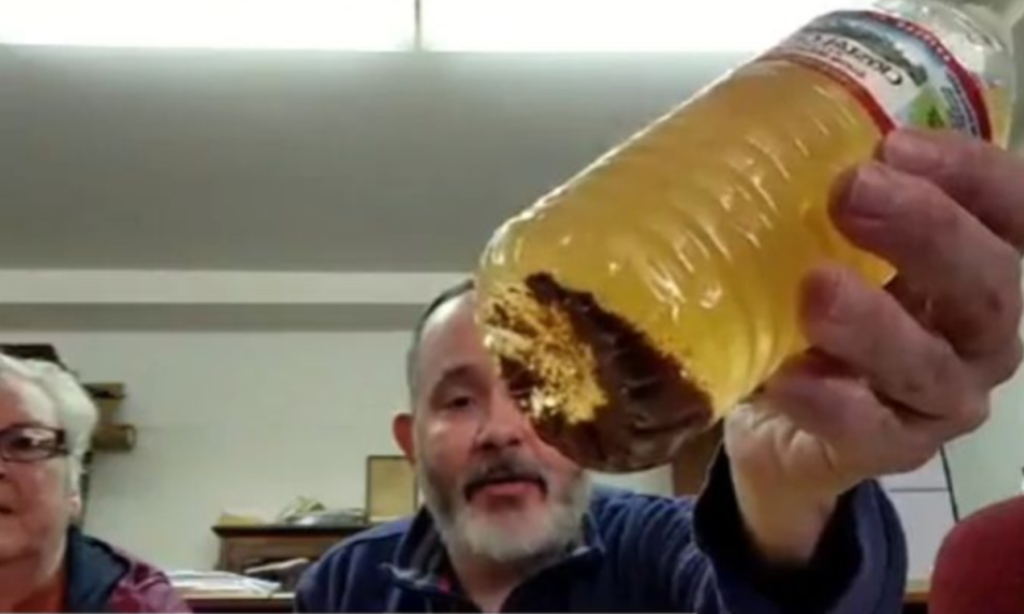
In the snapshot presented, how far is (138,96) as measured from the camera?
9.29 feet

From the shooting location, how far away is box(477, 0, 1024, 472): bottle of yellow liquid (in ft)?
1.60

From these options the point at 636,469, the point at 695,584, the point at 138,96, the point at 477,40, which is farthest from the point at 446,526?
the point at 138,96

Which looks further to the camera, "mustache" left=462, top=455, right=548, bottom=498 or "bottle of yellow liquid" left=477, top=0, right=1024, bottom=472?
"mustache" left=462, top=455, right=548, bottom=498

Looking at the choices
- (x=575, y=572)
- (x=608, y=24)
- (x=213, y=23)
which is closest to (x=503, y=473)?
(x=575, y=572)

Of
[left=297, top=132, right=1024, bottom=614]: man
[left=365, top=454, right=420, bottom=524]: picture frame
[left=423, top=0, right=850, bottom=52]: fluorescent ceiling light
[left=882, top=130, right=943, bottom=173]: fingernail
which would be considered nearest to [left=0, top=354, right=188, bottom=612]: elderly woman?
[left=297, top=132, right=1024, bottom=614]: man

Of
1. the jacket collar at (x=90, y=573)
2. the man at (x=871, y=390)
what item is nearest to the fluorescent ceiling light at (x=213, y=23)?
the jacket collar at (x=90, y=573)

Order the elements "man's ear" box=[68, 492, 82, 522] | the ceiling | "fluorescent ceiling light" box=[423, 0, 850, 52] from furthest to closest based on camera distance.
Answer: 1. the ceiling
2. "fluorescent ceiling light" box=[423, 0, 850, 52]
3. "man's ear" box=[68, 492, 82, 522]

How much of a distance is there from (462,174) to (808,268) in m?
2.70

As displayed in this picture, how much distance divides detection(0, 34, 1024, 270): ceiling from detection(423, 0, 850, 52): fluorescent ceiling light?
0.12m

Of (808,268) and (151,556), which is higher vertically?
(151,556)

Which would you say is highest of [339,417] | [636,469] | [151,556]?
[339,417]

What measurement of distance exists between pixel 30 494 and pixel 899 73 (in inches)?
53.7

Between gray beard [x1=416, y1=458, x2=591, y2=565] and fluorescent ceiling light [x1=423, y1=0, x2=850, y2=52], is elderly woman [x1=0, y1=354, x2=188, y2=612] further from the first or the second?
fluorescent ceiling light [x1=423, y1=0, x2=850, y2=52]

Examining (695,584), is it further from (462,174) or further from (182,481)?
(182,481)
